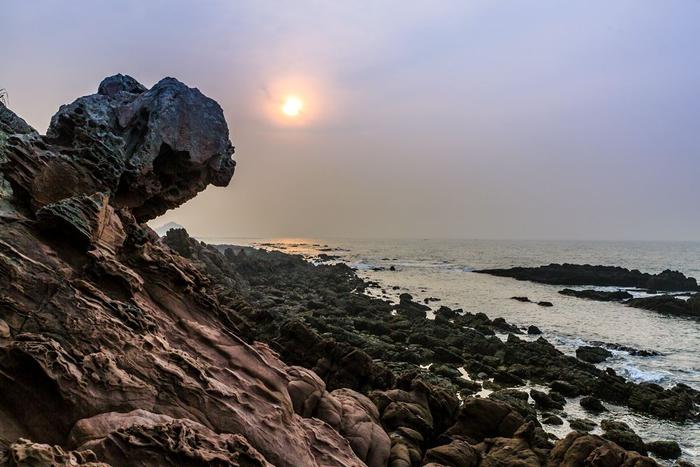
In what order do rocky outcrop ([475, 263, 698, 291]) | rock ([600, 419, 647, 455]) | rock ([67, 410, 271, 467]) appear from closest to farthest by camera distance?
rock ([67, 410, 271, 467]) < rock ([600, 419, 647, 455]) < rocky outcrop ([475, 263, 698, 291])

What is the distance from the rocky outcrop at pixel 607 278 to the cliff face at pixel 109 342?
8495 cm

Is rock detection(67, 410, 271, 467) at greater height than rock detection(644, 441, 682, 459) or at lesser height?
greater

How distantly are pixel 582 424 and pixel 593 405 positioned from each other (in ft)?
10.1

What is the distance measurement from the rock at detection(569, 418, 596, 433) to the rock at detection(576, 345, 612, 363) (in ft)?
39.0

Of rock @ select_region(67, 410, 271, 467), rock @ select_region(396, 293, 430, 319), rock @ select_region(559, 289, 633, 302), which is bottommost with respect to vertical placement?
rock @ select_region(396, 293, 430, 319)

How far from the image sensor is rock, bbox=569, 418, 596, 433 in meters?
Result: 19.4

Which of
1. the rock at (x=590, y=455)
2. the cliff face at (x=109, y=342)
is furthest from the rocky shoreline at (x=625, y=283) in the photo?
the cliff face at (x=109, y=342)

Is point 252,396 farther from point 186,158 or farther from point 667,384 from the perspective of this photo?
point 667,384

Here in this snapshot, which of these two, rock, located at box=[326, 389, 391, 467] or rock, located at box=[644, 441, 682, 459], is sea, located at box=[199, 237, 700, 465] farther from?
rock, located at box=[326, 389, 391, 467]

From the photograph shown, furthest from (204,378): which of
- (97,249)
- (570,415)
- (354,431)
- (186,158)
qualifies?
(570,415)

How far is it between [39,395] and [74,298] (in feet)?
7.96

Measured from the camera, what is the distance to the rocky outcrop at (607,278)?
78000mm

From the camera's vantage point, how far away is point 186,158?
19.9m

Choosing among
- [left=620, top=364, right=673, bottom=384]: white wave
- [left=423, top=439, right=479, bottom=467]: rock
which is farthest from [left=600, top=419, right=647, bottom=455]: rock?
[left=620, top=364, right=673, bottom=384]: white wave
